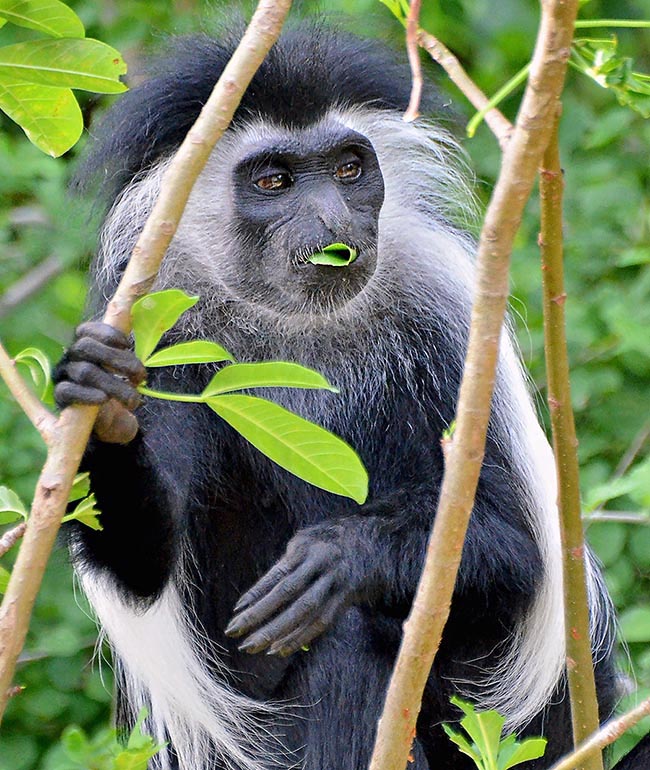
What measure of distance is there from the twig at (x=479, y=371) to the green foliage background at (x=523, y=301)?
1767 mm

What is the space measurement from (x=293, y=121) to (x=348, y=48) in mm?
224

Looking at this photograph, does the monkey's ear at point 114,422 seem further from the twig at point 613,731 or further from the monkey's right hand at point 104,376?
the twig at point 613,731

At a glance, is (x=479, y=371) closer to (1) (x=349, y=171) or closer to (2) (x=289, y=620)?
(2) (x=289, y=620)

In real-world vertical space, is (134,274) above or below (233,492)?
above

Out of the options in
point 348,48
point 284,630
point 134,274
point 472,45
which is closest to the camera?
point 134,274

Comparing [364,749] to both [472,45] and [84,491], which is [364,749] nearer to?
[84,491]

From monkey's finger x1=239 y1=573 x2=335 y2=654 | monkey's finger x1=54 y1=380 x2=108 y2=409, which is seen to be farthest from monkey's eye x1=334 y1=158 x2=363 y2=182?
monkey's finger x1=54 y1=380 x2=108 y2=409

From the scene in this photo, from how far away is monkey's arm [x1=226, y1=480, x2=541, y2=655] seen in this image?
2.04m

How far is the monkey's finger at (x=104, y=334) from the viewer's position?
4.87 feet

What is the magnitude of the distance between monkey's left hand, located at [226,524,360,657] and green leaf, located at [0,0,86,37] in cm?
101

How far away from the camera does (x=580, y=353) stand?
3271 millimetres

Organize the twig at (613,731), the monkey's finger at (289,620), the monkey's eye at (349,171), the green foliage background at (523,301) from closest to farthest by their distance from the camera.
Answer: the twig at (613,731), the monkey's finger at (289,620), the monkey's eye at (349,171), the green foliage background at (523,301)

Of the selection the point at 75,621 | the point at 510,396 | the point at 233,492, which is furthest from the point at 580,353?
the point at 75,621

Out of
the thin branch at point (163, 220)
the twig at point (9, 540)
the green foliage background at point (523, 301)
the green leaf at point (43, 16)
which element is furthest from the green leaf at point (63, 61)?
the green foliage background at point (523, 301)
